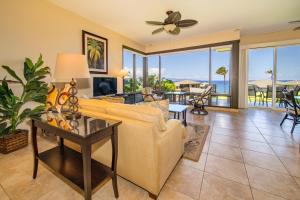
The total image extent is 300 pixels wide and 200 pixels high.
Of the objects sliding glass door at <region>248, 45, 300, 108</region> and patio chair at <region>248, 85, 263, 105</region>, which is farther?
patio chair at <region>248, 85, 263, 105</region>

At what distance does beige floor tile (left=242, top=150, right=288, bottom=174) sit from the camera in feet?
6.40

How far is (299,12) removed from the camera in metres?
3.72

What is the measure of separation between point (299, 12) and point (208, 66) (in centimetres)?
270

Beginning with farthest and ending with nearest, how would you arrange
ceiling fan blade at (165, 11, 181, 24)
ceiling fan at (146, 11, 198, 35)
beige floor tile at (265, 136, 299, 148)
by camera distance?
ceiling fan at (146, 11, 198, 35)
ceiling fan blade at (165, 11, 181, 24)
beige floor tile at (265, 136, 299, 148)

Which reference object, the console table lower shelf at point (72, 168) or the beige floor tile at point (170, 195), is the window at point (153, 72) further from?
the beige floor tile at point (170, 195)

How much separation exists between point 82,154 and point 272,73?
6914 millimetres

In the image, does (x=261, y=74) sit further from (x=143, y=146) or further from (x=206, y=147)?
(x=143, y=146)

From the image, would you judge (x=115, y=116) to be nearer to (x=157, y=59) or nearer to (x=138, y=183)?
(x=138, y=183)

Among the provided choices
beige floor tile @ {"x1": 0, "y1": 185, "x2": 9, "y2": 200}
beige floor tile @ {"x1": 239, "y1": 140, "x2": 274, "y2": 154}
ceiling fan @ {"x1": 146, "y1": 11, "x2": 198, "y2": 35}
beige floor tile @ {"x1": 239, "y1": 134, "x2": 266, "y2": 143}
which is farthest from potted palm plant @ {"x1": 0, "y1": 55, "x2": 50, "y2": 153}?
beige floor tile @ {"x1": 239, "y1": 134, "x2": 266, "y2": 143}

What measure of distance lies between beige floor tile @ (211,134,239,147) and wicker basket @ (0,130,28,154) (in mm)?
3330

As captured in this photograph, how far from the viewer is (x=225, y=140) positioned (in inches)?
112

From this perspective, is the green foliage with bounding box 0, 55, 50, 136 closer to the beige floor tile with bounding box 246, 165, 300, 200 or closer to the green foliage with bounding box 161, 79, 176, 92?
the beige floor tile with bounding box 246, 165, 300, 200

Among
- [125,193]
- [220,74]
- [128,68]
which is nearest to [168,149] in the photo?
[125,193]

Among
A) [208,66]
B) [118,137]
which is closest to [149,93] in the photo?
[208,66]
